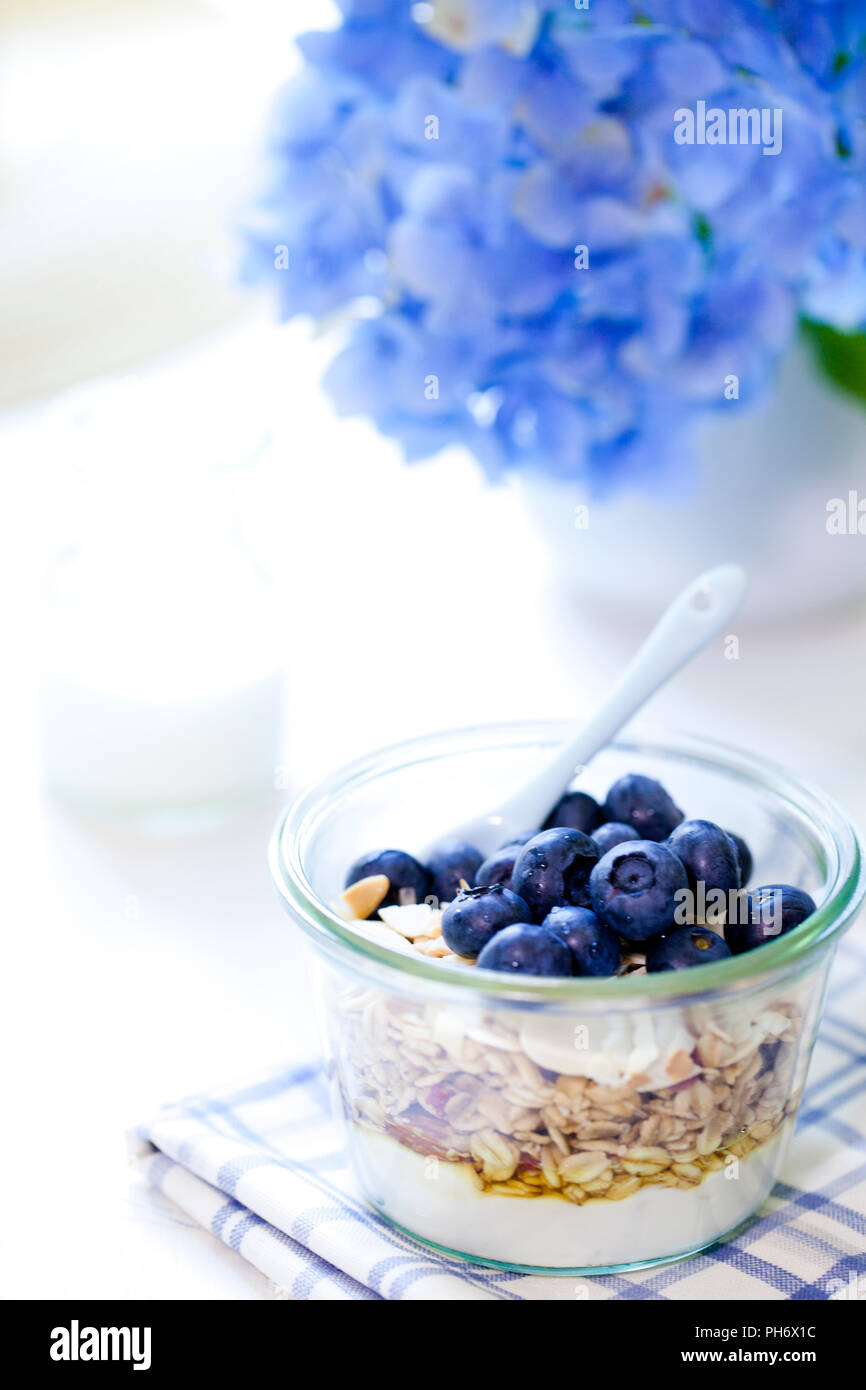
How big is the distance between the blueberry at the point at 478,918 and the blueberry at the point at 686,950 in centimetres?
6

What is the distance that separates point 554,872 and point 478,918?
5 cm

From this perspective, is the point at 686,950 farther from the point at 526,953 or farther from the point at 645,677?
the point at 645,677

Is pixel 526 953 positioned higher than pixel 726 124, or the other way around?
pixel 726 124

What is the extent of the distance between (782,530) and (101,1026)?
57 cm

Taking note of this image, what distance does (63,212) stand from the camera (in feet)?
6.66

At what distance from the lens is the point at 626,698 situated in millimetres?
773

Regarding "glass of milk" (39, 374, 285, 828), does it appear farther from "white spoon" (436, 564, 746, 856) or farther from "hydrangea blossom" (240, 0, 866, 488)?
"white spoon" (436, 564, 746, 856)

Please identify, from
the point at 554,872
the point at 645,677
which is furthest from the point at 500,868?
the point at 645,677

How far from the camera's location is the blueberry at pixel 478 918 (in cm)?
64

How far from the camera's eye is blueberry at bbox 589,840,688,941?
64 centimetres

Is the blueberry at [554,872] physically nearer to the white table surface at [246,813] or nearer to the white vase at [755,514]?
the white table surface at [246,813]

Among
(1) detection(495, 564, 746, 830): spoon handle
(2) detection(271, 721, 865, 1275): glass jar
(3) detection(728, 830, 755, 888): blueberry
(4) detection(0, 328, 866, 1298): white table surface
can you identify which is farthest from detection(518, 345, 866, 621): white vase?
(2) detection(271, 721, 865, 1275): glass jar

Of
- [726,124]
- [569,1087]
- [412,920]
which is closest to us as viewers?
[569,1087]

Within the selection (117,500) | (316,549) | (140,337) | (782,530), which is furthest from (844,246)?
(140,337)
